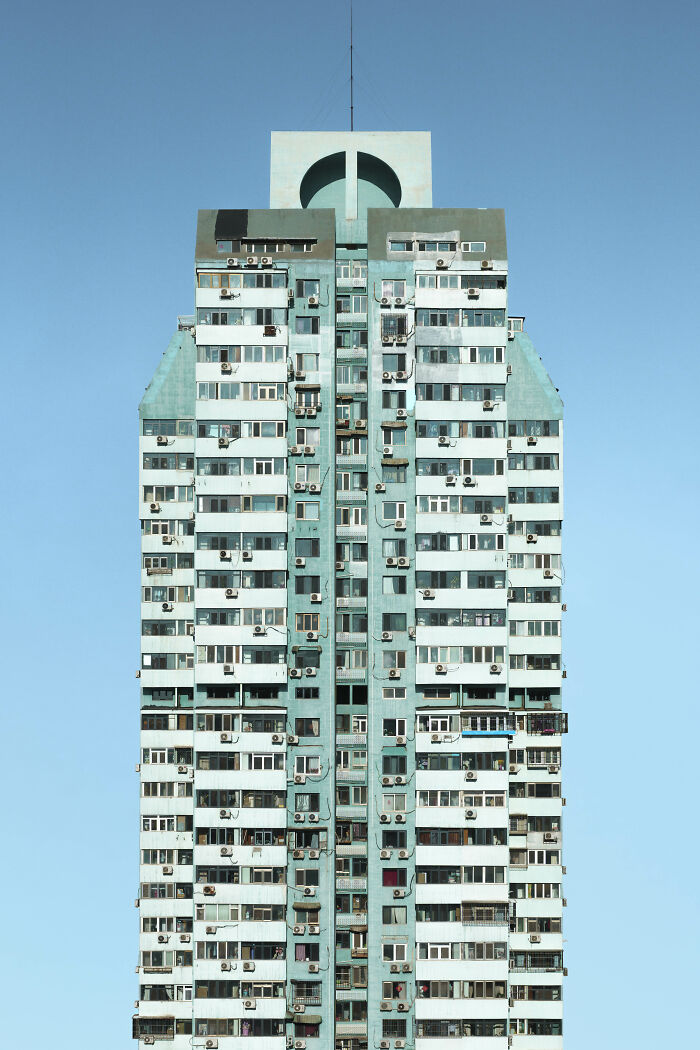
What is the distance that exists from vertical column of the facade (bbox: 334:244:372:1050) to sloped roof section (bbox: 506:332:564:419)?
7.48 m

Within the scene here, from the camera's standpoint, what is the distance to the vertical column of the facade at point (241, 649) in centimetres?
6175

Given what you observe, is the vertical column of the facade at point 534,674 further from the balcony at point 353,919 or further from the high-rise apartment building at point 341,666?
the balcony at point 353,919

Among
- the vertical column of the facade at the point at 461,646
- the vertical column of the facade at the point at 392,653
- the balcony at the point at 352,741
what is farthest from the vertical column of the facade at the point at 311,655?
the vertical column of the facade at the point at 461,646

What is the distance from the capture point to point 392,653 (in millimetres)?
63156

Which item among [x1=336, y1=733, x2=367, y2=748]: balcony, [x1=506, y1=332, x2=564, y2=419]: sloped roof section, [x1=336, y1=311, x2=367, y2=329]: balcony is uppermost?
[x1=336, y1=311, x2=367, y2=329]: balcony

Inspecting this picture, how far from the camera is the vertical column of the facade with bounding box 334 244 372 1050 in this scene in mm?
62406

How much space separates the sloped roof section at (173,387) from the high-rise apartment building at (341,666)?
15.7 ft

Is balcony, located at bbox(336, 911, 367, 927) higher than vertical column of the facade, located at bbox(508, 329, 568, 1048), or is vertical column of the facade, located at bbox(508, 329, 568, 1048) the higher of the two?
vertical column of the facade, located at bbox(508, 329, 568, 1048)

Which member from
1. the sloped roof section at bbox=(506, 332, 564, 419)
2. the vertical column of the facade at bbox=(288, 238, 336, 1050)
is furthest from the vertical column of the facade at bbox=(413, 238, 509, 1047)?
the sloped roof section at bbox=(506, 332, 564, 419)

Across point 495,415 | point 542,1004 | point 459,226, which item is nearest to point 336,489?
point 495,415

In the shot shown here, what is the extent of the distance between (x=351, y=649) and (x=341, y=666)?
759 millimetres

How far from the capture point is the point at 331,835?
6228 cm

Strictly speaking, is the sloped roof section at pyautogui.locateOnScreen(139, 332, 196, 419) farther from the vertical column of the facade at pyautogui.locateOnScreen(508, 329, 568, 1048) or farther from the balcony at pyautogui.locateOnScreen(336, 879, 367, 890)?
the balcony at pyautogui.locateOnScreen(336, 879, 367, 890)

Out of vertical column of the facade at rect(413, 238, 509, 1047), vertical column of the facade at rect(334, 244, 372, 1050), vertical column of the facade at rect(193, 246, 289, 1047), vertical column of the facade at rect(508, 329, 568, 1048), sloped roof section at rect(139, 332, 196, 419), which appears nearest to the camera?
vertical column of the facade at rect(413, 238, 509, 1047)
